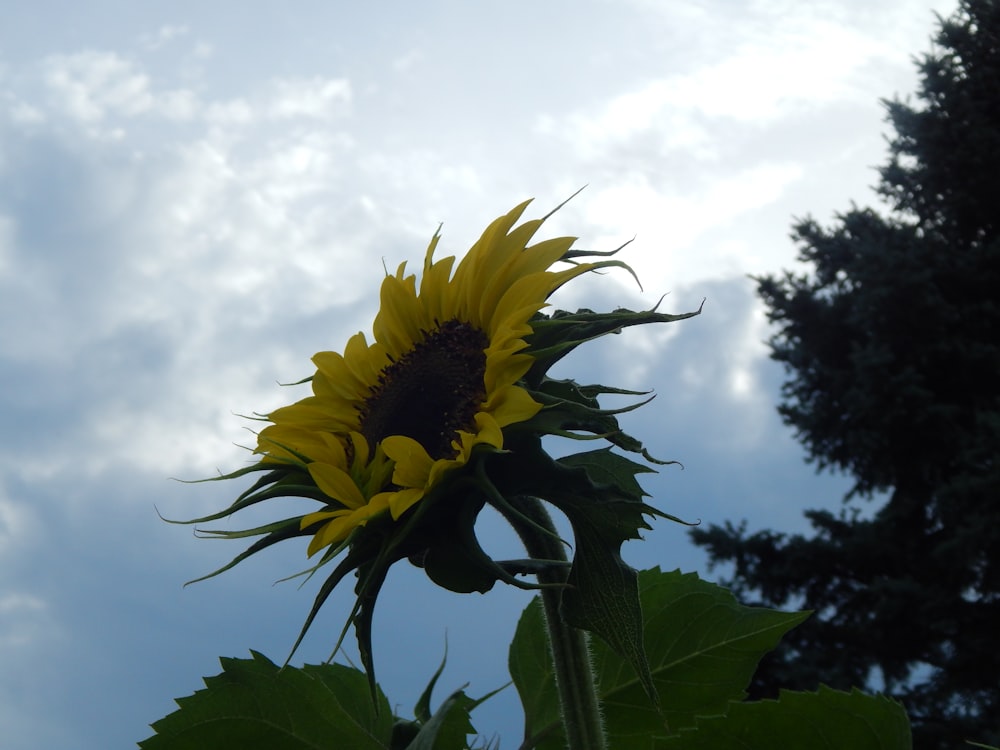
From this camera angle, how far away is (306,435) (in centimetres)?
108

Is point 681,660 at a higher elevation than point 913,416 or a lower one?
lower

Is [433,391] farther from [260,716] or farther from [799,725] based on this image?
[799,725]

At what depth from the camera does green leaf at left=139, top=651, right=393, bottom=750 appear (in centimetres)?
90

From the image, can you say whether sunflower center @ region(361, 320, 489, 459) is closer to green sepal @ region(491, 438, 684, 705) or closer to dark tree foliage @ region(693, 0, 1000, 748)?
green sepal @ region(491, 438, 684, 705)

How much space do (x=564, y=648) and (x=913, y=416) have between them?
984 centimetres

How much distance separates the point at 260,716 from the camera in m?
0.91

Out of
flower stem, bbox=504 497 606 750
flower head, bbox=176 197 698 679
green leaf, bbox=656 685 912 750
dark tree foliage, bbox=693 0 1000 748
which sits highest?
dark tree foliage, bbox=693 0 1000 748

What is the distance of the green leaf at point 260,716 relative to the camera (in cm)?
90

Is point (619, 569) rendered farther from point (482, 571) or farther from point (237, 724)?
point (237, 724)

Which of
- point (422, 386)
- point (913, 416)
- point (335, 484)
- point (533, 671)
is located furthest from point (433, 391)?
A: point (913, 416)

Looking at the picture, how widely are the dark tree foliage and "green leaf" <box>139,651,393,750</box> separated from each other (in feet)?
28.7

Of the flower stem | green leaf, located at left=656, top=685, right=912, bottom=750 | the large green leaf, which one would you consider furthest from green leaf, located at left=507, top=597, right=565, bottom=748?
green leaf, located at left=656, top=685, right=912, bottom=750

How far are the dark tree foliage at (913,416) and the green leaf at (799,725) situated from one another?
8.78m

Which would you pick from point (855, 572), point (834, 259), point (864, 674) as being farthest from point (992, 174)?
point (864, 674)
